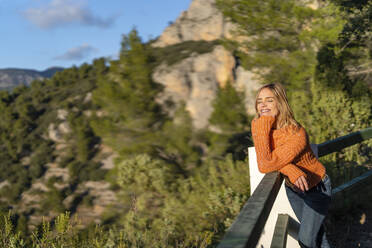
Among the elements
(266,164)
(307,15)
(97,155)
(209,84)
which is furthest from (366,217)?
(97,155)

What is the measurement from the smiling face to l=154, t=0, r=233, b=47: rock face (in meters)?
52.2

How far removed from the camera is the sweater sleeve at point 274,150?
197 centimetres

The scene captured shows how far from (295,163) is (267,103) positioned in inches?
16.2

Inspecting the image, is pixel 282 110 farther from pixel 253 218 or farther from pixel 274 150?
pixel 253 218

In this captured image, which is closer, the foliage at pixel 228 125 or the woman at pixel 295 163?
the woman at pixel 295 163

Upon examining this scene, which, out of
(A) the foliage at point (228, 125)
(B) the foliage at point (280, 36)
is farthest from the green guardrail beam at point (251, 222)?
(A) the foliage at point (228, 125)

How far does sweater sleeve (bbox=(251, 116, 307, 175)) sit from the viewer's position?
1.97m

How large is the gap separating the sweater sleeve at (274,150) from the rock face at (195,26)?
172ft

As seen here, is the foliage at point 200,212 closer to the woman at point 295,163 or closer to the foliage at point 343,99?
the woman at point 295,163

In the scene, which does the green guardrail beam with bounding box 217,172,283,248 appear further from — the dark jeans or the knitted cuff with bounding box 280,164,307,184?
the dark jeans

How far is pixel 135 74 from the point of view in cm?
2264

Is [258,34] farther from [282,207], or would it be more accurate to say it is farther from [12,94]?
[12,94]

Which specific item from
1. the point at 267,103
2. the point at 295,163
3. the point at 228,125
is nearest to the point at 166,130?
the point at 228,125

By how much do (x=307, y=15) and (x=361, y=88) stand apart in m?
8.62
